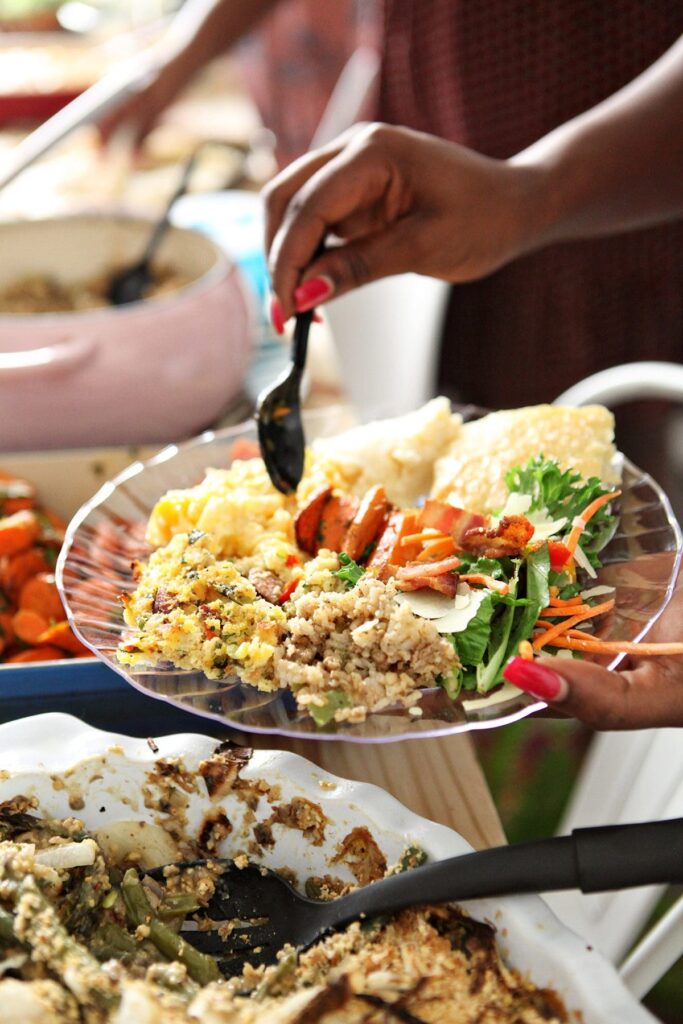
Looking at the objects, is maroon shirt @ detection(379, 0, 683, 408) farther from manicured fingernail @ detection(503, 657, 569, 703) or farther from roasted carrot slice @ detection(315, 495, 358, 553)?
manicured fingernail @ detection(503, 657, 569, 703)

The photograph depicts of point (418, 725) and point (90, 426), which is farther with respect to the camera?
point (90, 426)

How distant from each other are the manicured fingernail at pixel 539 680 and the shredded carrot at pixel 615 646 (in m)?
0.12

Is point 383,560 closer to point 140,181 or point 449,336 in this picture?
point 449,336

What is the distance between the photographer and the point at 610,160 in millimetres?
1351

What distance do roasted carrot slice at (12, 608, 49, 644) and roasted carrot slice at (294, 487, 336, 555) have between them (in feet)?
1.13

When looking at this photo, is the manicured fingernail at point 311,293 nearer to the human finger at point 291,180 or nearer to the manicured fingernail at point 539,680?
the human finger at point 291,180

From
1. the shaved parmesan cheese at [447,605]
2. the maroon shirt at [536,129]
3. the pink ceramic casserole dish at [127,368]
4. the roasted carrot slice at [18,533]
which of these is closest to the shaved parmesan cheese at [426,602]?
the shaved parmesan cheese at [447,605]

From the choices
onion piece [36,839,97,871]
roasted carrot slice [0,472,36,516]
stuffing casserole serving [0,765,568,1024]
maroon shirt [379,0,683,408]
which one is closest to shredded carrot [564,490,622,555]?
stuffing casserole serving [0,765,568,1024]

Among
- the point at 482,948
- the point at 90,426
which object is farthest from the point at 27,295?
the point at 482,948

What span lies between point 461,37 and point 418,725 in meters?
1.51

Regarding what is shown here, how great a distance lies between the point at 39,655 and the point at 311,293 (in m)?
0.52

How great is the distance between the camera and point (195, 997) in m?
0.72

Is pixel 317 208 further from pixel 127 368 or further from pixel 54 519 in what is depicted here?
pixel 54 519

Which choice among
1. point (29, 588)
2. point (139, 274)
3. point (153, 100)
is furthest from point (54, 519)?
point (153, 100)
